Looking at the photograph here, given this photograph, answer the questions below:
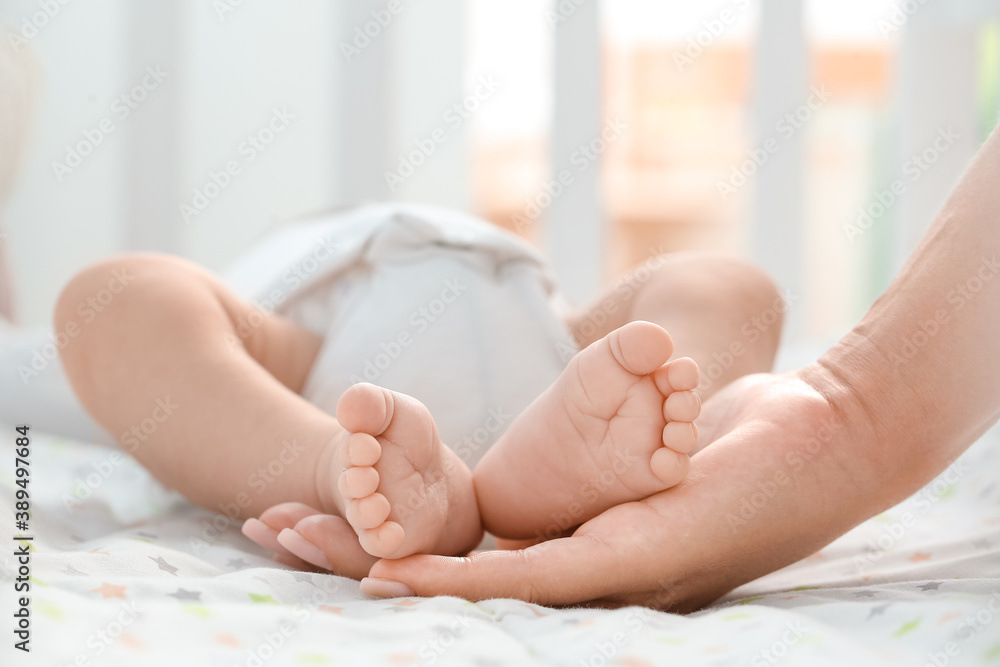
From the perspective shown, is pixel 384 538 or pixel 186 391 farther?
pixel 186 391

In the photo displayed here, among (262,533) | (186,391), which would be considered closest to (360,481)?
(262,533)

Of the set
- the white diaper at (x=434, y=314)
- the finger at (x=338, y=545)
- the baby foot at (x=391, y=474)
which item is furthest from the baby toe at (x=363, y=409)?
the white diaper at (x=434, y=314)

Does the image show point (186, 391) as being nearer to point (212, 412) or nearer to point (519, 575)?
point (212, 412)

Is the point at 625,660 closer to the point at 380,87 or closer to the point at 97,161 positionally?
the point at 380,87

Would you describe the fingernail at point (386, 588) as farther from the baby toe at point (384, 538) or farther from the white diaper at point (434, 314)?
the white diaper at point (434, 314)

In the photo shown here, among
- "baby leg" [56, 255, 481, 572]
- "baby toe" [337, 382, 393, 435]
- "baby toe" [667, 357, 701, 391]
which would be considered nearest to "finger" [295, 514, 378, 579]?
"baby leg" [56, 255, 481, 572]

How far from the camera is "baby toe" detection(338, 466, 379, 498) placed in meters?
0.44

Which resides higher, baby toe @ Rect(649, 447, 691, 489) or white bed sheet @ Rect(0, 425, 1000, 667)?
baby toe @ Rect(649, 447, 691, 489)

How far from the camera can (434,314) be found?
78cm

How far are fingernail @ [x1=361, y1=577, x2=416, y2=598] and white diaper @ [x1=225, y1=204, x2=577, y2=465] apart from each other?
8.7 inches

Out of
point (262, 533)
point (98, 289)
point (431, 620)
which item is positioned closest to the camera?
point (431, 620)

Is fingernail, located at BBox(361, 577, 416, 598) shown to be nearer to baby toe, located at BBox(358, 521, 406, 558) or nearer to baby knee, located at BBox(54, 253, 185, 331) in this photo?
baby toe, located at BBox(358, 521, 406, 558)

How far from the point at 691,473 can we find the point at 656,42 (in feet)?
10.7

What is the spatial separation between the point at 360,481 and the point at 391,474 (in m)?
0.02
